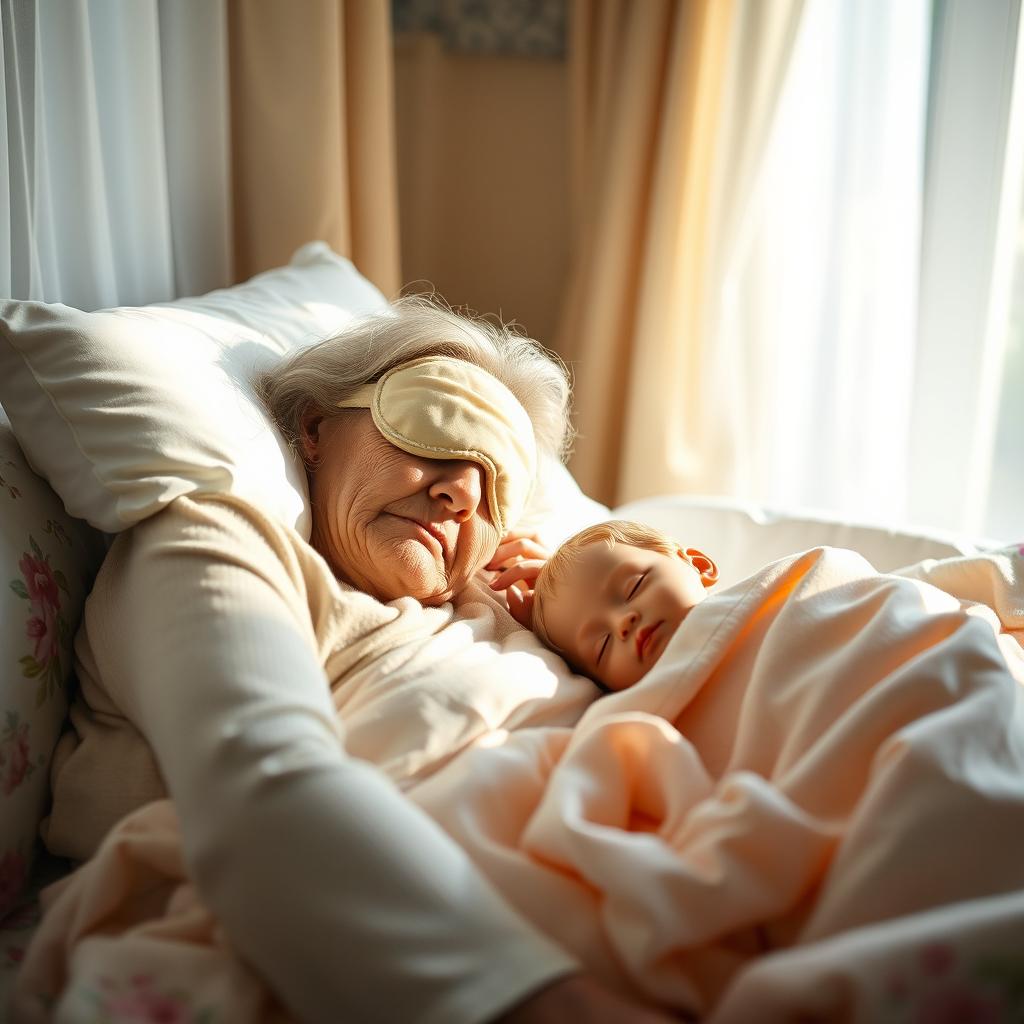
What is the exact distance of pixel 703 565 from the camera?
4.30 feet

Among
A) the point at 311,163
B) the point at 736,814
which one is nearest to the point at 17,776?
the point at 736,814

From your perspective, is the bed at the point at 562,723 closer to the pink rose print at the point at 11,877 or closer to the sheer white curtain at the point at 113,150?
the pink rose print at the point at 11,877

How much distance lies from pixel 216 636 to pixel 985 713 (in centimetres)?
64

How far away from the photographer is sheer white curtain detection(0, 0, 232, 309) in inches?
52.2

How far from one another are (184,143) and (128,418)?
3.01 feet

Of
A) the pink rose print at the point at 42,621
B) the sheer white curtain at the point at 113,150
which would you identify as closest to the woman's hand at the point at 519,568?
the pink rose print at the point at 42,621

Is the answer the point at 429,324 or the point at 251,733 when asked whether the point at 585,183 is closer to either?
the point at 429,324

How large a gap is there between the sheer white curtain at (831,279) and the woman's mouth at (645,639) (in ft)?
4.64

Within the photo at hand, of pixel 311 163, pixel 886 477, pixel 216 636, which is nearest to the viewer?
pixel 216 636

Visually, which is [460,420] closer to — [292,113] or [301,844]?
[301,844]

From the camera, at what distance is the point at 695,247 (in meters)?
2.45

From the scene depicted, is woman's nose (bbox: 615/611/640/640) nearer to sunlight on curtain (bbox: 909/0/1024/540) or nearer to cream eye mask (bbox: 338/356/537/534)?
cream eye mask (bbox: 338/356/537/534)

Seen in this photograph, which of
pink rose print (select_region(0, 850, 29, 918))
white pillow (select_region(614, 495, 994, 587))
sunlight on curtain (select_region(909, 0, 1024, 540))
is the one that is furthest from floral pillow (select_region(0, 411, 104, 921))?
sunlight on curtain (select_region(909, 0, 1024, 540))

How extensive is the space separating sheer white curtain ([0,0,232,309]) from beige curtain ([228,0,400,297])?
118mm
